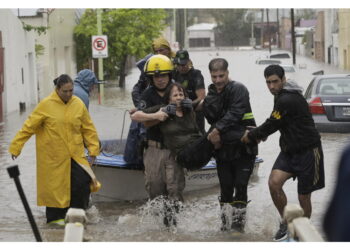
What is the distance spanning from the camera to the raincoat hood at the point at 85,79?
9.91 metres

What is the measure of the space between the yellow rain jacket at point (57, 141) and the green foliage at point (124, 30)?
1268 inches

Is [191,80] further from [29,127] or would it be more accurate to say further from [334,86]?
[334,86]

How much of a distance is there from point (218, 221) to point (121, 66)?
34.3 meters

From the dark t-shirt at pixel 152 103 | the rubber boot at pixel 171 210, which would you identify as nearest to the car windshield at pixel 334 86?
the dark t-shirt at pixel 152 103

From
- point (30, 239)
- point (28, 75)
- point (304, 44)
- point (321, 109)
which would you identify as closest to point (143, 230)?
point (30, 239)

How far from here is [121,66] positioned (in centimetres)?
4309

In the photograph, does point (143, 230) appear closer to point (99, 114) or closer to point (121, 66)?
point (99, 114)

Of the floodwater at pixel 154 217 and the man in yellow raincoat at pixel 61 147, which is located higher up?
the man in yellow raincoat at pixel 61 147

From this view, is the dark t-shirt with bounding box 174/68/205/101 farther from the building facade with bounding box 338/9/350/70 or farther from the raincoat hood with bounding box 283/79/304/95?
the building facade with bounding box 338/9/350/70

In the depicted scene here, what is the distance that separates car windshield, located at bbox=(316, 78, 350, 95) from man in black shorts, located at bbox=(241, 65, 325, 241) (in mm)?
9041

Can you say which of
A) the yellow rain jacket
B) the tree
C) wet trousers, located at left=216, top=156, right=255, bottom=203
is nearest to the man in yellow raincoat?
the yellow rain jacket

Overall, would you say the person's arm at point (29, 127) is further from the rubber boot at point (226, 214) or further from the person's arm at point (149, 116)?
the rubber boot at point (226, 214)

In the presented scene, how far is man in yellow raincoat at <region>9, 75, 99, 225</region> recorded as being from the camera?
8.70 m

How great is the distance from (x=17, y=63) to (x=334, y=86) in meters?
13.7
